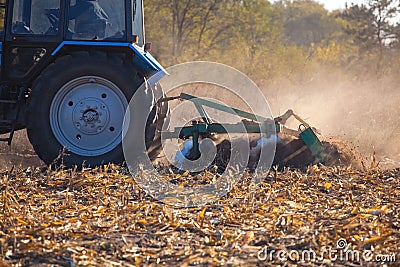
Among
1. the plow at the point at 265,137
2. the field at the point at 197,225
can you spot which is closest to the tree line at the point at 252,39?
the plow at the point at 265,137

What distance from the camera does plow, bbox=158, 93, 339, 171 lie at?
7.76 metres

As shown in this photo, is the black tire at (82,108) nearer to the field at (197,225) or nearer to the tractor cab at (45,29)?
the tractor cab at (45,29)

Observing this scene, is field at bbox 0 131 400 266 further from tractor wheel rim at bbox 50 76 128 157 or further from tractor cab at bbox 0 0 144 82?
tractor cab at bbox 0 0 144 82

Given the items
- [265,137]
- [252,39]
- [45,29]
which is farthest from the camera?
[252,39]

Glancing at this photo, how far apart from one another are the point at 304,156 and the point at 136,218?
3.45m

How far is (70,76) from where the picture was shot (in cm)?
745

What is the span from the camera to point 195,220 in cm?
495

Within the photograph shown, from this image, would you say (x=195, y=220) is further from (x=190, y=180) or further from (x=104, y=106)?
(x=104, y=106)

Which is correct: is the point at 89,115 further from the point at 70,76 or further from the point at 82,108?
the point at 70,76

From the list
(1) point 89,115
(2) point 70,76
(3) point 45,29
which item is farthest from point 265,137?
(3) point 45,29

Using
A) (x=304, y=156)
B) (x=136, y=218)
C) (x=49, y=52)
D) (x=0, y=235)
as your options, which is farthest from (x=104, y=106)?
(x=0, y=235)

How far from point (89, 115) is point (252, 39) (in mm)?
19902

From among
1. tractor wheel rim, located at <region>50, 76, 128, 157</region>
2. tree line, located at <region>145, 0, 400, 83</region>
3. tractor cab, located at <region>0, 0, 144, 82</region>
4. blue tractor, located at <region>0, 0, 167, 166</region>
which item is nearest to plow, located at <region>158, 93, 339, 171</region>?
blue tractor, located at <region>0, 0, 167, 166</region>

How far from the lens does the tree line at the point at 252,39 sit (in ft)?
71.8
